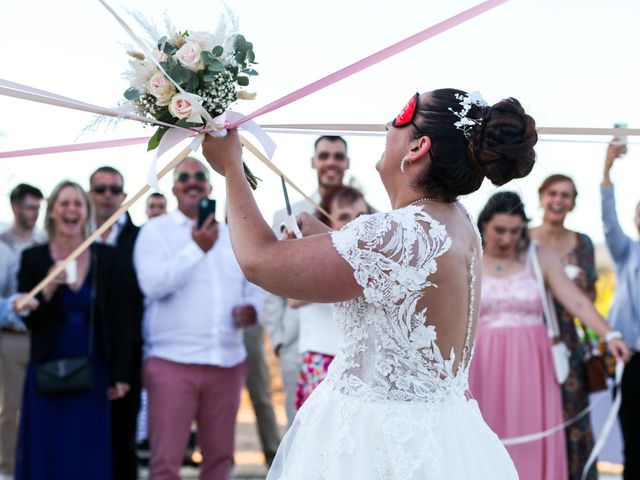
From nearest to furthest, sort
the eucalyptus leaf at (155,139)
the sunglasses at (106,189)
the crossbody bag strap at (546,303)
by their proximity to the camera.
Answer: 1. the eucalyptus leaf at (155,139)
2. the crossbody bag strap at (546,303)
3. the sunglasses at (106,189)

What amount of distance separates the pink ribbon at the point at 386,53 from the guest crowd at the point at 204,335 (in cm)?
312

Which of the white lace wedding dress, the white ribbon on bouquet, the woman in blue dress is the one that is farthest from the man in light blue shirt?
the white ribbon on bouquet

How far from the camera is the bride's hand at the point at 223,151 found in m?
2.78

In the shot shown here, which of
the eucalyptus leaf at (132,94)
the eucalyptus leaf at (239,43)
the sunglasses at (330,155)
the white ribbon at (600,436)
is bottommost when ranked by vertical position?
the white ribbon at (600,436)

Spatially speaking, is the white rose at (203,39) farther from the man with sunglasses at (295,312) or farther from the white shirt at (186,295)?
the man with sunglasses at (295,312)

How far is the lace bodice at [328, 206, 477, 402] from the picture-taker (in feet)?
8.74

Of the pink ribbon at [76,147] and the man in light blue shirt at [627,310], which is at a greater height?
the pink ribbon at [76,147]

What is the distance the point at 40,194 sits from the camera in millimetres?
7719

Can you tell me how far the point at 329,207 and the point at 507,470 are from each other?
314 centimetres

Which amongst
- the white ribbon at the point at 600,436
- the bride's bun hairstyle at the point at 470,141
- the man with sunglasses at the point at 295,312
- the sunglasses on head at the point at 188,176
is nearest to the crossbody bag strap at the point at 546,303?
the white ribbon at the point at 600,436

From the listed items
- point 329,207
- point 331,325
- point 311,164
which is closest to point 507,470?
point 331,325

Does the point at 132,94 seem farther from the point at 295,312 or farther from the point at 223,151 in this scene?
the point at 295,312

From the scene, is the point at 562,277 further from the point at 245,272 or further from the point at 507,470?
the point at 245,272

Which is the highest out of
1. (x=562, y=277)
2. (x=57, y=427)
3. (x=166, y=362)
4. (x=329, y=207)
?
(x=329, y=207)
